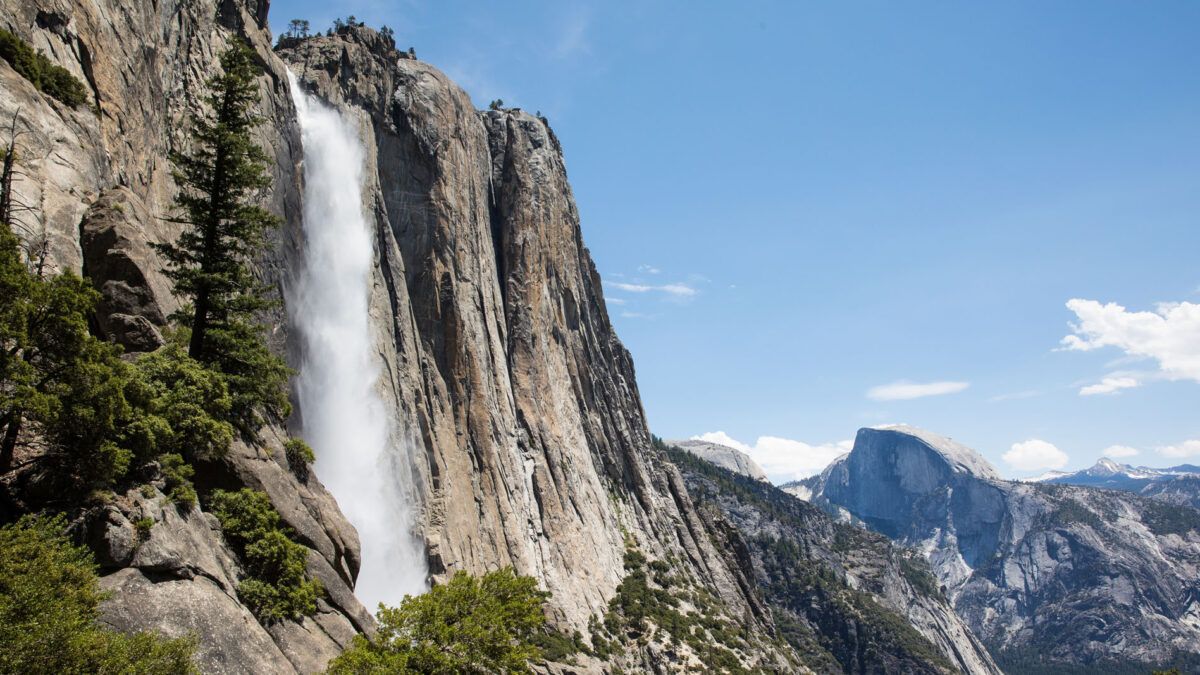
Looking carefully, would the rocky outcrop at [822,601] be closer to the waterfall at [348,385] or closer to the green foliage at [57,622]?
the waterfall at [348,385]

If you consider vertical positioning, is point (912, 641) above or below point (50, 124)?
below

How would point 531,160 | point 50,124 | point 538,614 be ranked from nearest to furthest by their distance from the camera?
point 50,124, point 538,614, point 531,160

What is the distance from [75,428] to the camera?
17.0m

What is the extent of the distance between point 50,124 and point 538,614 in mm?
23771

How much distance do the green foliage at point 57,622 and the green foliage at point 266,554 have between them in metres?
5.77

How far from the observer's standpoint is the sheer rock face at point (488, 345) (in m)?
59.3

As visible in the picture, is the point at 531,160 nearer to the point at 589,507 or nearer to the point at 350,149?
the point at 350,149

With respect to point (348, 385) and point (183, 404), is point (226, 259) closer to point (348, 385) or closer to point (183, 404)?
point (183, 404)

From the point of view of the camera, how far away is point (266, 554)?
22.1 metres

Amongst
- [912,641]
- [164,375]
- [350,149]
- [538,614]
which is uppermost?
[350,149]

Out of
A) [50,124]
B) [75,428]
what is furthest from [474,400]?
[75,428]

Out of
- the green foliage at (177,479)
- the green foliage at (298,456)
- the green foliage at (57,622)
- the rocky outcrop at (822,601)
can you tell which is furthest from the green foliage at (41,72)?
the rocky outcrop at (822,601)

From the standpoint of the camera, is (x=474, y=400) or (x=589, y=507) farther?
(x=589, y=507)

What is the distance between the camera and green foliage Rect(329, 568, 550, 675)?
21891mm
